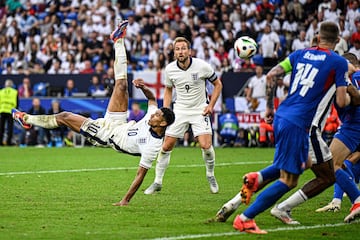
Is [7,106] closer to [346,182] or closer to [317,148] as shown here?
[346,182]

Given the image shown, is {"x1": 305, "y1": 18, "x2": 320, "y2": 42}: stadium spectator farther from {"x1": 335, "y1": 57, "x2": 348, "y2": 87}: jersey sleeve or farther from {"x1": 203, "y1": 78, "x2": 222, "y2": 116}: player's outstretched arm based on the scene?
{"x1": 335, "y1": 57, "x2": 348, "y2": 87}: jersey sleeve

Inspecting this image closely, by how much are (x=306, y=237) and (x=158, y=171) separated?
560cm

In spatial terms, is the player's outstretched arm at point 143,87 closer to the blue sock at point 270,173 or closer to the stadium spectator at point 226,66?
the blue sock at point 270,173

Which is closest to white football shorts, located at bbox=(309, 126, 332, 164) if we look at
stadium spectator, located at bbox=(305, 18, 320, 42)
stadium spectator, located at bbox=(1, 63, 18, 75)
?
stadium spectator, located at bbox=(305, 18, 320, 42)

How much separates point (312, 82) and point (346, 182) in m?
1.95

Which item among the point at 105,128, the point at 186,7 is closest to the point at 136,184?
the point at 105,128

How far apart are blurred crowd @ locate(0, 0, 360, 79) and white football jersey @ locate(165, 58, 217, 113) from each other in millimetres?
11889

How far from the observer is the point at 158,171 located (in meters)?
15.1

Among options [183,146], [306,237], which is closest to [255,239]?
[306,237]

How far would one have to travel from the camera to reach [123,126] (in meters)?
13.3

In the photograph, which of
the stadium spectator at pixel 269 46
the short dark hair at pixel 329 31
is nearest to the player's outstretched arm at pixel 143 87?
the short dark hair at pixel 329 31

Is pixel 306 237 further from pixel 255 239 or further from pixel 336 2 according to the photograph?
pixel 336 2

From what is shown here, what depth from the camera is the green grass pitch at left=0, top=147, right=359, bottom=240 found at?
10.1 metres

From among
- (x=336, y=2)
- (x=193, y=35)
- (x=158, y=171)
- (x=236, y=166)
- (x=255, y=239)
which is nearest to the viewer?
(x=255, y=239)
